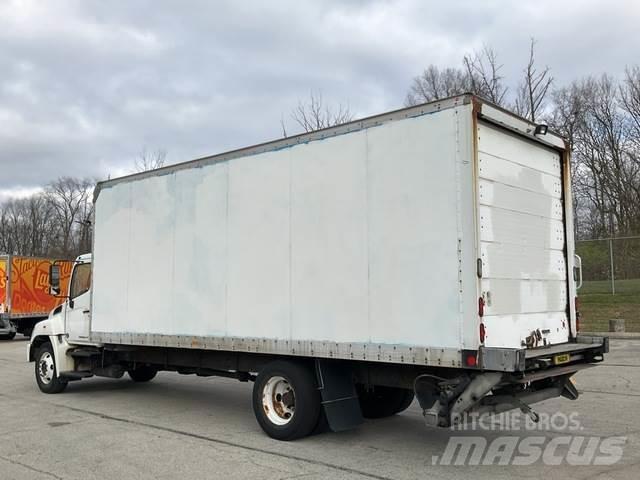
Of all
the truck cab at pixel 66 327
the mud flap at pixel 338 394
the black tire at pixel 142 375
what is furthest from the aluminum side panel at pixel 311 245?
the black tire at pixel 142 375

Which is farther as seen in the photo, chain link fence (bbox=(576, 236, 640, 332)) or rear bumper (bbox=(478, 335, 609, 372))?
chain link fence (bbox=(576, 236, 640, 332))

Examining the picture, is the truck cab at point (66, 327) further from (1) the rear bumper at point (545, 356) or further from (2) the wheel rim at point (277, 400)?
(1) the rear bumper at point (545, 356)

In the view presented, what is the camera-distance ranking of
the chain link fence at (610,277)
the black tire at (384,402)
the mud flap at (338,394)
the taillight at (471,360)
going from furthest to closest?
the chain link fence at (610,277) → the black tire at (384,402) → the mud flap at (338,394) → the taillight at (471,360)

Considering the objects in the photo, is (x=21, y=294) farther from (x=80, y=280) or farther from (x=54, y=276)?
(x=54, y=276)

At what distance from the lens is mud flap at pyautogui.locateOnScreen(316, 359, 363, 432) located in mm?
6609

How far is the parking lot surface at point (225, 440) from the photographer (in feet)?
18.7

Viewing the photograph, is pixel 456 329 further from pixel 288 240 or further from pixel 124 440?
pixel 124 440

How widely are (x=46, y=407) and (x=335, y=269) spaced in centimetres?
572

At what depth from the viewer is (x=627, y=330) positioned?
59.5ft

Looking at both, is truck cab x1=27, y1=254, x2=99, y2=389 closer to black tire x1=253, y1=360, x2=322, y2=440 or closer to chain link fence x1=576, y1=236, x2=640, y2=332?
Result: black tire x1=253, y1=360, x2=322, y2=440

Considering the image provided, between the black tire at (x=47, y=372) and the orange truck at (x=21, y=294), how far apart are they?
12.8m

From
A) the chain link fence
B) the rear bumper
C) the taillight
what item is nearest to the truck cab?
the taillight

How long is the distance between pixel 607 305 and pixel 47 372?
18.1 meters

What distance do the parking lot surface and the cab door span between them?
1.12 metres
